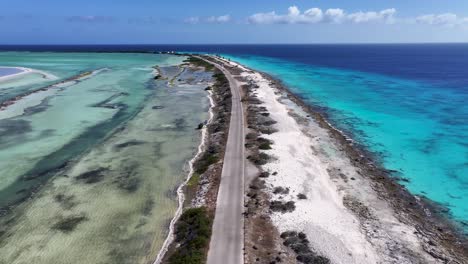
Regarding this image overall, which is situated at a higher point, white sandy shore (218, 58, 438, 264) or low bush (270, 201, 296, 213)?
low bush (270, 201, 296, 213)

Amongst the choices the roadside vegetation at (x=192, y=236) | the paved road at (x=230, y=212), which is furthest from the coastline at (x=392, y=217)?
the roadside vegetation at (x=192, y=236)

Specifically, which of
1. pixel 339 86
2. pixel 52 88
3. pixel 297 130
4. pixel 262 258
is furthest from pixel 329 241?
pixel 52 88

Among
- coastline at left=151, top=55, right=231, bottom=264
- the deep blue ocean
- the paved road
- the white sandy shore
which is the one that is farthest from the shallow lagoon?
the deep blue ocean

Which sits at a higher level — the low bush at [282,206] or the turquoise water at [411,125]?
the low bush at [282,206]

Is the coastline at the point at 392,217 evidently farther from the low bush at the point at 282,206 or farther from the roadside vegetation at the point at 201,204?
the roadside vegetation at the point at 201,204

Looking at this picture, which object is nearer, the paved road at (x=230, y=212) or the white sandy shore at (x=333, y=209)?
the paved road at (x=230, y=212)

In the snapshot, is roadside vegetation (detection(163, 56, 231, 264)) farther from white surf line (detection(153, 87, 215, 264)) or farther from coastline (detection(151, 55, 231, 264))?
white surf line (detection(153, 87, 215, 264))

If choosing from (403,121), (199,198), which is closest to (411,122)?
(403,121)
